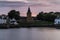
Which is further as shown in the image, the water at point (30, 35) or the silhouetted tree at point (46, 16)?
the silhouetted tree at point (46, 16)

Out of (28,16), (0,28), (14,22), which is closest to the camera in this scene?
(0,28)

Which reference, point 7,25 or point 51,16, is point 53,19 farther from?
point 7,25

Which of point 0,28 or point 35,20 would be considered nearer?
point 0,28

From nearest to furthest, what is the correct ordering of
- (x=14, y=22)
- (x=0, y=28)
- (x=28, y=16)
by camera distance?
(x=0, y=28), (x=14, y=22), (x=28, y=16)

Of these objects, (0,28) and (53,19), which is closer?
(0,28)

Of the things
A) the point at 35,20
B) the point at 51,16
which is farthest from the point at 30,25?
the point at 51,16

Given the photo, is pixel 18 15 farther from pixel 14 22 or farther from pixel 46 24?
pixel 46 24

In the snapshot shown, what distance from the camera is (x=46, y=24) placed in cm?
2417

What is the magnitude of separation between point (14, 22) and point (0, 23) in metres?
1.27

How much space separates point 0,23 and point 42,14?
372cm

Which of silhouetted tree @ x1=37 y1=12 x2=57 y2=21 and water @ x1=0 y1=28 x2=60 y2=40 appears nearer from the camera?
water @ x1=0 y1=28 x2=60 y2=40

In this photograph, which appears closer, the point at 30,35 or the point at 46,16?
the point at 30,35

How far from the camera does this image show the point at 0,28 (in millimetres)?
22578

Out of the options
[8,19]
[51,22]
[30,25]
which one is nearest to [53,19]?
[51,22]
